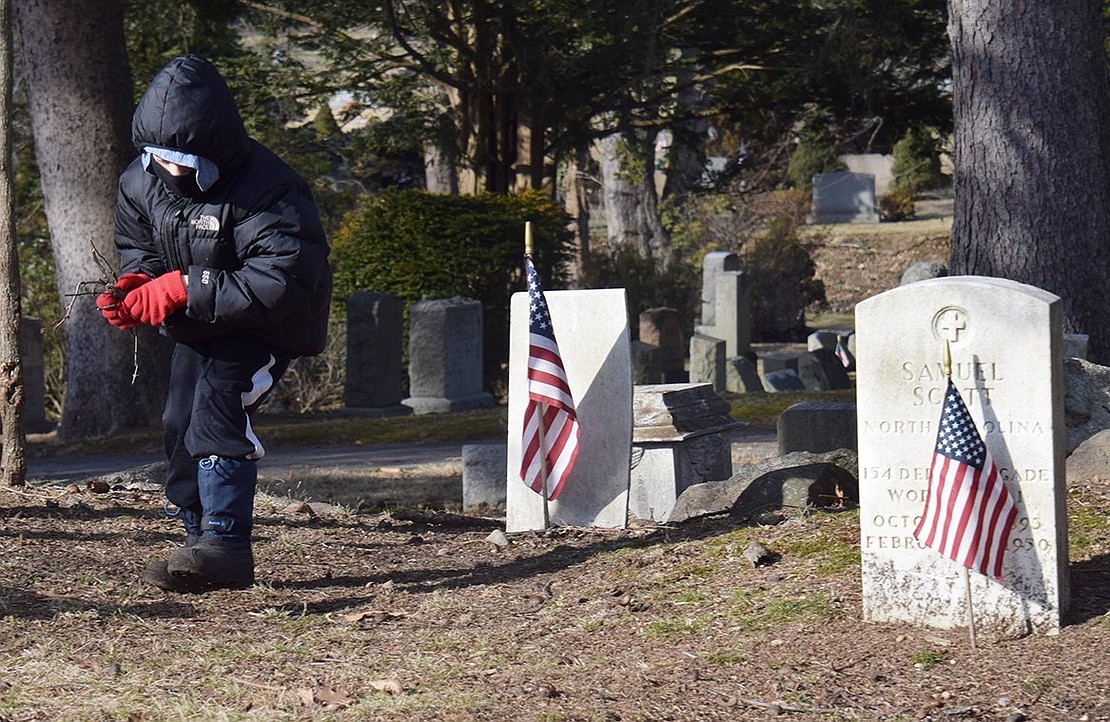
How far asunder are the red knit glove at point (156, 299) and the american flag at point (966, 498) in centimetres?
253

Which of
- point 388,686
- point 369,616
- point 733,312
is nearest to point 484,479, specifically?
point 369,616

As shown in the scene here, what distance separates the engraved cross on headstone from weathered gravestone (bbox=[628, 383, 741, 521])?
3.12 meters

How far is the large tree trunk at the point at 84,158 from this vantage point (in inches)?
483

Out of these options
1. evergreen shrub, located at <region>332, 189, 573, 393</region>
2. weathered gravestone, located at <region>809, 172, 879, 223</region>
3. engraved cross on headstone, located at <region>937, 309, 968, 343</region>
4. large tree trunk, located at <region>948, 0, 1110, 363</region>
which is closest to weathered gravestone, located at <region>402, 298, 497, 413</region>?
evergreen shrub, located at <region>332, 189, 573, 393</region>

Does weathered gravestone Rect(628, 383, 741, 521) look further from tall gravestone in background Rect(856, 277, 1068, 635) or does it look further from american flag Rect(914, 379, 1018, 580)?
american flag Rect(914, 379, 1018, 580)

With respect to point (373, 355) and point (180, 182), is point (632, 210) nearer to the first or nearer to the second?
point (373, 355)

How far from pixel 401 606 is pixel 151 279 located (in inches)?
57.6

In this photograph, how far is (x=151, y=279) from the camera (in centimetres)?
515

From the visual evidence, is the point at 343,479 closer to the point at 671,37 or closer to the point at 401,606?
the point at 401,606

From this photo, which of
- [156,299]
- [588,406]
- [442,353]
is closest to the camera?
[156,299]

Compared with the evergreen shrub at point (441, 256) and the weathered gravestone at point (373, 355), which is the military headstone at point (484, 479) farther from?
the evergreen shrub at point (441, 256)

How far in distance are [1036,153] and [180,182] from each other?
661 centimetres

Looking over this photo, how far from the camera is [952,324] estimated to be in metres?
4.45

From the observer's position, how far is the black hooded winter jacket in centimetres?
495
